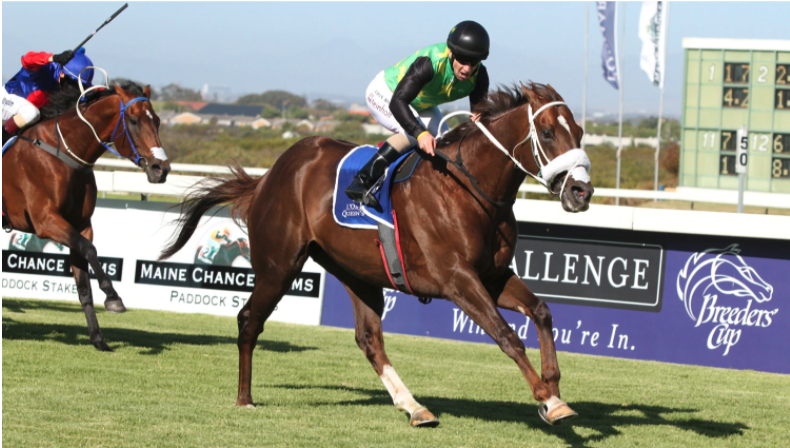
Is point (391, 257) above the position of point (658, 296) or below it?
above

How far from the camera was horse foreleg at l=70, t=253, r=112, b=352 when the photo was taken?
7793 millimetres

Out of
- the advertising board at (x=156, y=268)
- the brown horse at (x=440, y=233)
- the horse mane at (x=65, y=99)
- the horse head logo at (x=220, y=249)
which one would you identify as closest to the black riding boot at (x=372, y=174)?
the brown horse at (x=440, y=233)

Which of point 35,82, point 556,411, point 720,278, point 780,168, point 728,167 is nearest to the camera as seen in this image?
point 556,411

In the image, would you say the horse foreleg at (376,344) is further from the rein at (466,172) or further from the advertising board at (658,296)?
the advertising board at (658,296)

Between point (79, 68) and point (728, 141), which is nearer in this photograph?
point (79, 68)

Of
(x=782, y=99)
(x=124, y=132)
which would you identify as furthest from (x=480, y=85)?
(x=782, y=99)

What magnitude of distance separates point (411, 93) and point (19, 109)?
4.76 meters

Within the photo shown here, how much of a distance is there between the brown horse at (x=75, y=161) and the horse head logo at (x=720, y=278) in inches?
215

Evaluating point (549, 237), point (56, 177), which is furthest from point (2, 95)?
point (549, 237)

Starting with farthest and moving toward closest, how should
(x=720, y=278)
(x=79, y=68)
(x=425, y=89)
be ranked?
(x=720, y=278) → (x=79, y=68) → (x=425, y=89)

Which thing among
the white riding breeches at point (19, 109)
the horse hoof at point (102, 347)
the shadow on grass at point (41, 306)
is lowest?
the shadow on grass at point (41, 306)

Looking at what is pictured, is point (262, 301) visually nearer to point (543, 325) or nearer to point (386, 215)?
point (386, 215)

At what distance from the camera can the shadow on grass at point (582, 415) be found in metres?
5.16

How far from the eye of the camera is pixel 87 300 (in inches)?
316
